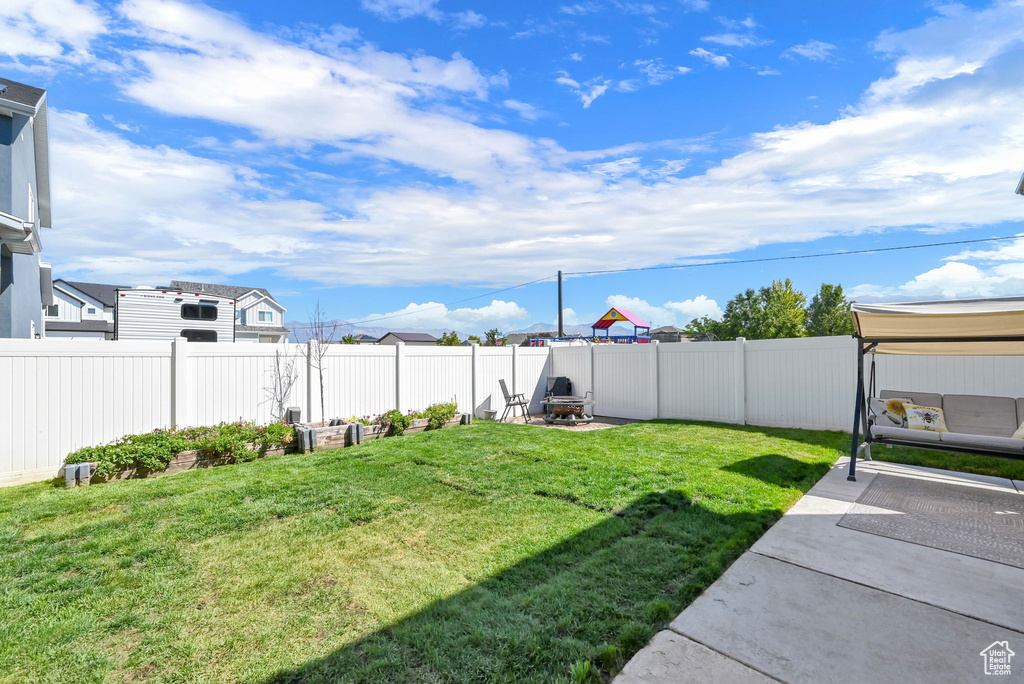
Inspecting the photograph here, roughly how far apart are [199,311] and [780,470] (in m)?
11.2

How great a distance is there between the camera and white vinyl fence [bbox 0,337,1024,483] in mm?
5465

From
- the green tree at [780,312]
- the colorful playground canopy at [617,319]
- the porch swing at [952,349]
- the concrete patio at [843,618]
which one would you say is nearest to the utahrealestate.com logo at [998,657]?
the concrete patio at [843,618]

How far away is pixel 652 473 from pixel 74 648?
4.64m

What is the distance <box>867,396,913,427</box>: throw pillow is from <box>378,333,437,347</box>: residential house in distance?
36.1 meters

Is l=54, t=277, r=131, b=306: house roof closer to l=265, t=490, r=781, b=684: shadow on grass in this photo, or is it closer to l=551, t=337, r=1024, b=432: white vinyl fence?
l=551, t=337, r=1024, b=432: white vinyl fence

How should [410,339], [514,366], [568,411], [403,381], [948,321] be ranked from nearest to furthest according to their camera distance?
[948,321] < [403,381] < [568,411] < [514,366] < [410,339]

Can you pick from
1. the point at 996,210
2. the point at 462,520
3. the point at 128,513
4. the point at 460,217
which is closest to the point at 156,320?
the point at 128,513

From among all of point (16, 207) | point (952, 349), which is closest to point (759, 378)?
point (952, 349)

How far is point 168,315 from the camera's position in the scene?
30.5ft

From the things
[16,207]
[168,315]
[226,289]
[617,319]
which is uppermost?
[226,289]

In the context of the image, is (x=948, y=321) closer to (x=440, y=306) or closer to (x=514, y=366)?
(x=514, y=366)

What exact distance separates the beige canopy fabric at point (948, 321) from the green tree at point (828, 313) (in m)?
19.9

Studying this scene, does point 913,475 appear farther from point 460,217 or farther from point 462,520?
point 460,217

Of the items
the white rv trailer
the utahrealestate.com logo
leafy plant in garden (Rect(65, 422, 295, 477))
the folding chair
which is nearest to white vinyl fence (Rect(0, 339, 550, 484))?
leafy plant in garden (Rect(65, 422, 295, 477))
